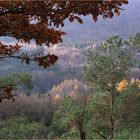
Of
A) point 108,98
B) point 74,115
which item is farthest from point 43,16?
point 108,98

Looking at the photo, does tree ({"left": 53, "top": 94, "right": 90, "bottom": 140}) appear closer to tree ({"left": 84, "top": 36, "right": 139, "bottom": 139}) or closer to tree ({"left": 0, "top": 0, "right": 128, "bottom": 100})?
tree ({"left": 84, "top": 36, "right": 139, "bottom": 139})

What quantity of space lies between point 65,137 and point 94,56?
5.33 meters

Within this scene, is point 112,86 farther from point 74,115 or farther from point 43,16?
point 43,16

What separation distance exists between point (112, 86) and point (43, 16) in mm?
19291

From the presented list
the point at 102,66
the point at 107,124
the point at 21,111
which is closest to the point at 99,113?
the point at 107,124

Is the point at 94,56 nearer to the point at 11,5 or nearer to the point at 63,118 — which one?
the point at 63,118

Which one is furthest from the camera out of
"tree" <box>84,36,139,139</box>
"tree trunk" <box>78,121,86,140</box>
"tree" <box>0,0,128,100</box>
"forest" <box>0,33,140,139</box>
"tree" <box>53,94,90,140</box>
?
"tree" <box>84,36,139,139</box>

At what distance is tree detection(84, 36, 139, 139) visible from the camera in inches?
1032

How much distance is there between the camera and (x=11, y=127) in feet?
149

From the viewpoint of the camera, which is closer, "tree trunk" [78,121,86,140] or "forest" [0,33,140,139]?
"tree trunk" [78,121,86,140]

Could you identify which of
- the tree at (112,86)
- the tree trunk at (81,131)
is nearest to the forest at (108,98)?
the tree at (112,86)

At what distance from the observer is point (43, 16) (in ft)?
24.2

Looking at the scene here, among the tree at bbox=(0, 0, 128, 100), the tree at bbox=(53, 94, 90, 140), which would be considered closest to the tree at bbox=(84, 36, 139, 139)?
the tree at bbox=(53, 94, 90, 140)

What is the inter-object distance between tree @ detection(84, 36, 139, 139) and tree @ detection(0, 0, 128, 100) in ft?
58.9
